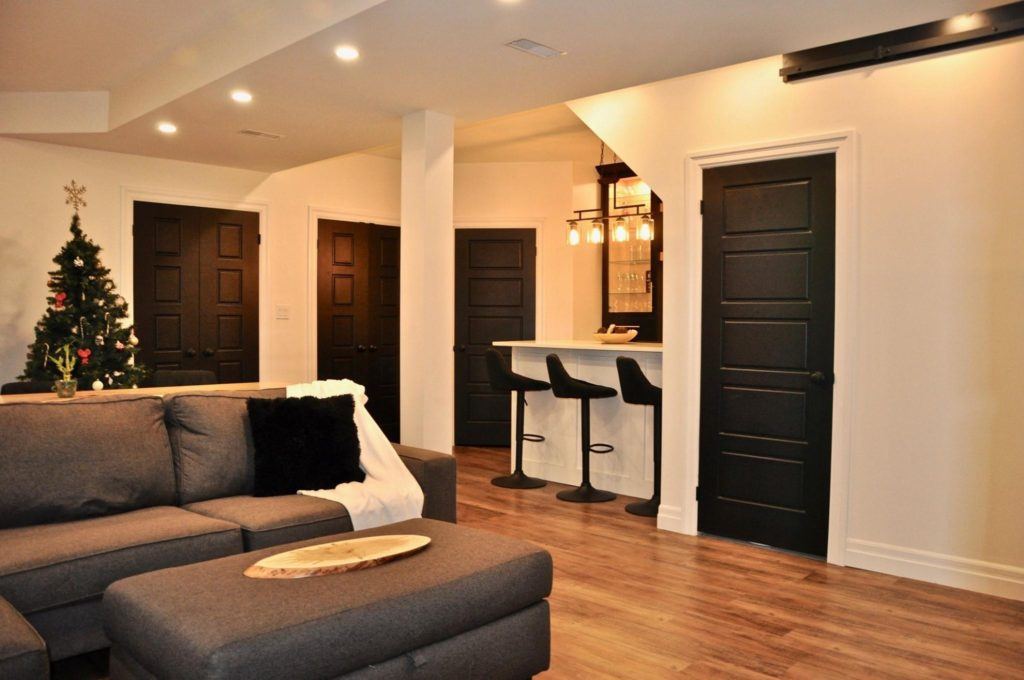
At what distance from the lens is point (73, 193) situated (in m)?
5.66

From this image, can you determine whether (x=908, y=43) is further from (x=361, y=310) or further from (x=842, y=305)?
(x=361, y=310)

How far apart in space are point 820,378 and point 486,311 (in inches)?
164

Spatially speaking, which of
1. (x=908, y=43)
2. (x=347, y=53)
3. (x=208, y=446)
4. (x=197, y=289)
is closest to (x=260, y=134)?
(x=197, y=289)

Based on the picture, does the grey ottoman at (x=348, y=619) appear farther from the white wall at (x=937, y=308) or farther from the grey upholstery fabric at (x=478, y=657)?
the white wall at (x=937, y=308)

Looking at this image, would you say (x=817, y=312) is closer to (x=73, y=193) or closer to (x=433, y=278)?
(x=433, y=278)

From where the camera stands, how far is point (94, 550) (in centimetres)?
261

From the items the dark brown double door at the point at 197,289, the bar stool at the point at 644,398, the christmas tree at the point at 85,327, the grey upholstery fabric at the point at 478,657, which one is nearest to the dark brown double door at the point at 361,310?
the dark brown double door at the point at 197,289

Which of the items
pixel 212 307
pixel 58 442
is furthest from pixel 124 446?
pixel 212 307

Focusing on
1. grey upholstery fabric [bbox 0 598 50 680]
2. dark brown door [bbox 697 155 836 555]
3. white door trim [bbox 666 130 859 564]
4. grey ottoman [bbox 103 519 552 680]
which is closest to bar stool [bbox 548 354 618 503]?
dark brown door [bbox 697 155 836 555]

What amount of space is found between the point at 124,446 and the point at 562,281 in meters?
5.18

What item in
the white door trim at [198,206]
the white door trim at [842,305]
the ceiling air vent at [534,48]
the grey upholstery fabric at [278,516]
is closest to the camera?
the grey upholstery fabric at [278,516]

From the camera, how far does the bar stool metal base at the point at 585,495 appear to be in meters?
5.39

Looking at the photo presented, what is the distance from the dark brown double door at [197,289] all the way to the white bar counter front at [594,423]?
96.3 inches

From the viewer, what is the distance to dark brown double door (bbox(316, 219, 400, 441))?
7.33 meters
